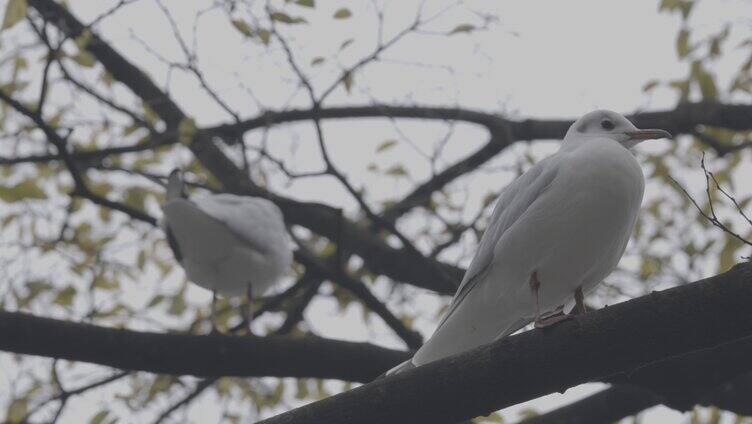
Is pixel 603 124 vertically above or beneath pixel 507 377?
above

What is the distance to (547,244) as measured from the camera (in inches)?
150

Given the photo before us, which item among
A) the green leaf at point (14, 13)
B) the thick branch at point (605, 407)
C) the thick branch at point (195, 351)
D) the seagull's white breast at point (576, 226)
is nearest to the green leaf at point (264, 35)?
the green leaf at point (14, 13)

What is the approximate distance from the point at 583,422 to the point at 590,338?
7.71ft

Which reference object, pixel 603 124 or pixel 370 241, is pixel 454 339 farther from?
pixel 370 241

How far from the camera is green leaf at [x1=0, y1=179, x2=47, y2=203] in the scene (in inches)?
204

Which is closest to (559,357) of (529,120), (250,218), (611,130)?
(611,130)

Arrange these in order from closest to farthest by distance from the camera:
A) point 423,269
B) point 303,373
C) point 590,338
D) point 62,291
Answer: point 590,338
point 303,373
point 62,291
point 423,269

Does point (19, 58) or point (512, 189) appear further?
point (19, 58)

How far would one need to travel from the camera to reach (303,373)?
5117mm

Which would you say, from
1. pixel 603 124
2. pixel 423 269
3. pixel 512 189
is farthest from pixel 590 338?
pixel 423 269

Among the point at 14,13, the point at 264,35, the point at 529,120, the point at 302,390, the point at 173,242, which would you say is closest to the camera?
the point at 14,13

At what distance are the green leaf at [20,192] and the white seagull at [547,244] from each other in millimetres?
2430

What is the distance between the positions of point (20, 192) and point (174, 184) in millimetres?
936

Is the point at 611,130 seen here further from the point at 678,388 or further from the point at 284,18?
the point at 284,18
